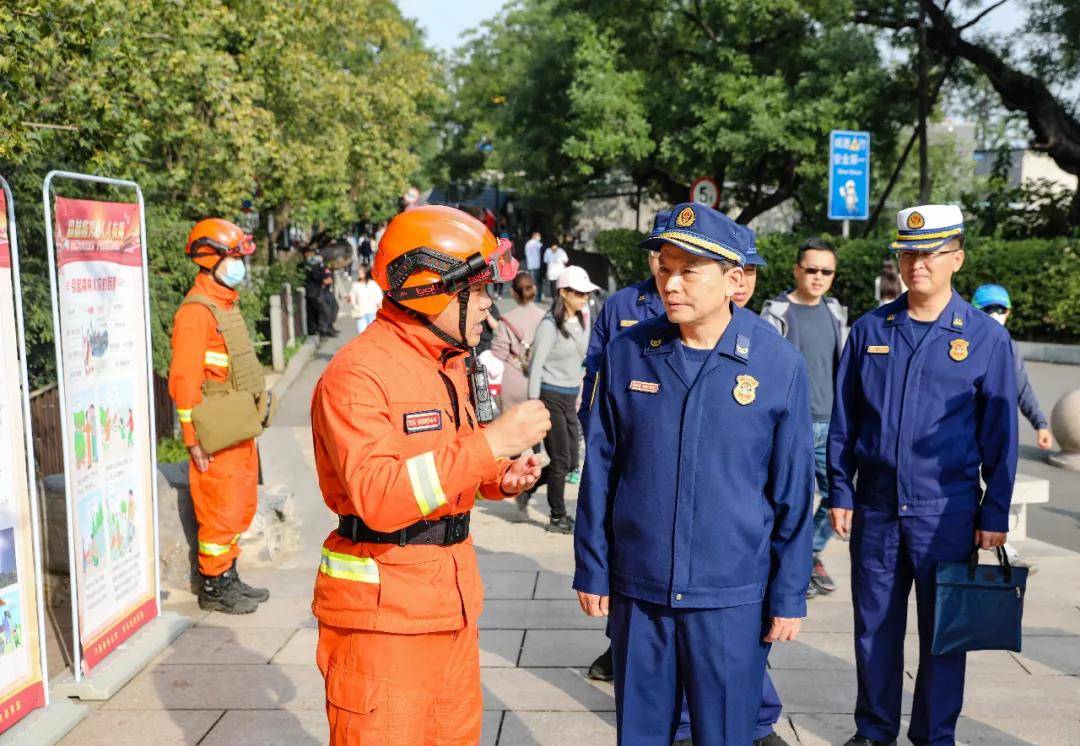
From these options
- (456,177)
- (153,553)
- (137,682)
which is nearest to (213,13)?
(153,553)

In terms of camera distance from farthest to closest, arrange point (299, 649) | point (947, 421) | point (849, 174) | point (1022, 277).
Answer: point (1022, 277)
point (849, 174)
point (299, 649)
point (947, 421)

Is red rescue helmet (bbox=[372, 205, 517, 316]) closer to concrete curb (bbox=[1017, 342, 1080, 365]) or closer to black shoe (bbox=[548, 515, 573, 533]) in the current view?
black shoe (bbox=[548, 515, 573, 533])

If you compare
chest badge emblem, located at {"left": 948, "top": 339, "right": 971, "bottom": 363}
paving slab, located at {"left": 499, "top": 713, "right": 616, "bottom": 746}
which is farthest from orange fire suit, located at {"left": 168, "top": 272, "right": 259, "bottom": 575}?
chest badge emblem, located at {"left": 948, "top": 339, "right": 971, "bottom": 363}

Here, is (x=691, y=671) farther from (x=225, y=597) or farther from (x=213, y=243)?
(x=213, y=243)

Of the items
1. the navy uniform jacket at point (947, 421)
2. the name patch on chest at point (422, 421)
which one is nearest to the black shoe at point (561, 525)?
the navy uniform jacket at point (947, 421)

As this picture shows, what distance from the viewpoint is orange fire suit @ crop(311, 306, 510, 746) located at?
2.68m

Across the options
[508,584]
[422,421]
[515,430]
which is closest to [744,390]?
[515,430]

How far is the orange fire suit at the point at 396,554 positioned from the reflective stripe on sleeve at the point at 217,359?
3.05 m

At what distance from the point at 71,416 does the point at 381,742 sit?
264 centimetres

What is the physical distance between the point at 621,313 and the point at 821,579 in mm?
2345

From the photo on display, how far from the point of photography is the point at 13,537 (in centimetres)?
420

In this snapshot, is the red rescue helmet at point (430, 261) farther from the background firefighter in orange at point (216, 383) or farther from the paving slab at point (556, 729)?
the background firefighter in orange at point (216, 383)

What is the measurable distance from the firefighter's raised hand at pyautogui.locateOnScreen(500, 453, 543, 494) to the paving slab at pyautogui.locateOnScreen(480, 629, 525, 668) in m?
2.43

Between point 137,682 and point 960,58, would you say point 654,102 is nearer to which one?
point 960,58
